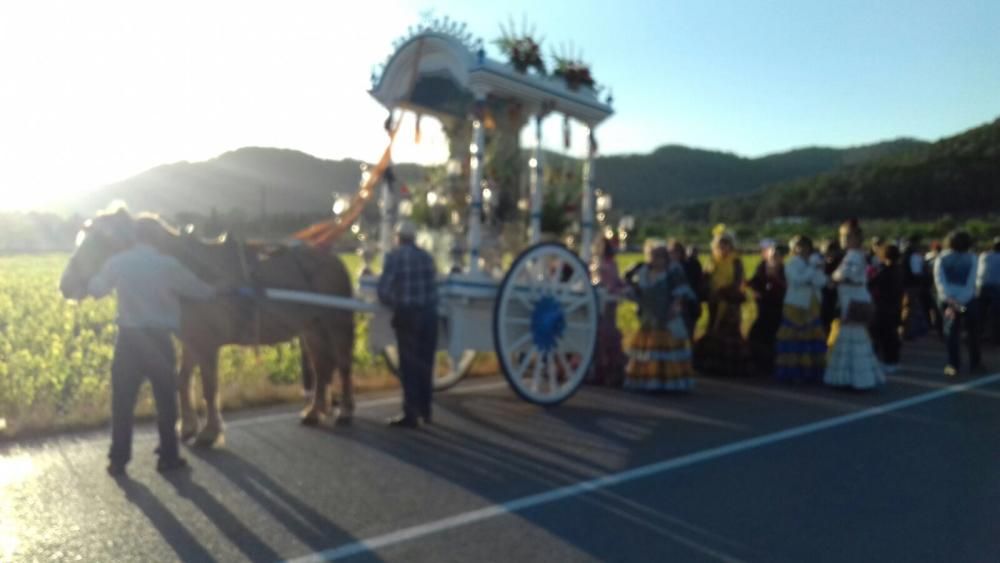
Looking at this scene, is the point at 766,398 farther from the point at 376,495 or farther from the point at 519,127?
the point at 376,495

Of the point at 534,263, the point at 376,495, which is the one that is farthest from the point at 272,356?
the point at 376,495

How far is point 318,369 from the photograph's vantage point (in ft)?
25.9

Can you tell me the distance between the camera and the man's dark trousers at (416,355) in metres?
7.64

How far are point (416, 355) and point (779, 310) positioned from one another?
5.77 meters

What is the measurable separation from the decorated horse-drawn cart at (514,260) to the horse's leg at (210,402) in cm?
161

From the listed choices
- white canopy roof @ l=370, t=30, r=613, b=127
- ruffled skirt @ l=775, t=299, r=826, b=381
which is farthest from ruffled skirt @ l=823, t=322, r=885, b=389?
white canopy roof @ l=370, t=30, r=613, b=127

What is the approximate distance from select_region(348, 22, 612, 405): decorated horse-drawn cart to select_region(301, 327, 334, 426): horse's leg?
1.93 ft

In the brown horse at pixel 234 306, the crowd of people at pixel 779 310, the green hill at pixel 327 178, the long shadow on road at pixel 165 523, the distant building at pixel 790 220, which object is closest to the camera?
the long shadow on road at pixel 165 523

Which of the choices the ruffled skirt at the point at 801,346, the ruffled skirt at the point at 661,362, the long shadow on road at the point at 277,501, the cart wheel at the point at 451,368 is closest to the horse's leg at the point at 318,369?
the long shadow on road at the point at 277,501

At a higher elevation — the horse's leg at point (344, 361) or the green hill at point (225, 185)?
the green hill at point (225, 185)

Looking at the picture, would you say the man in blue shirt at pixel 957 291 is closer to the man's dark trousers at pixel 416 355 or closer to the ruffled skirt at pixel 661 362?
the ruffled skirt at pixel 661 362

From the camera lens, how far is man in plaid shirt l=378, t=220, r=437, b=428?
7.65 meters

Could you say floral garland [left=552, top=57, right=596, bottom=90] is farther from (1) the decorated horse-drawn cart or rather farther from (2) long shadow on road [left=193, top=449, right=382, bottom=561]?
(2) long shadow on road [left=193, top=449, right=382, bottom=561]

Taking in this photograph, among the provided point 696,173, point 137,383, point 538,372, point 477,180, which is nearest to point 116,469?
point 137,383
